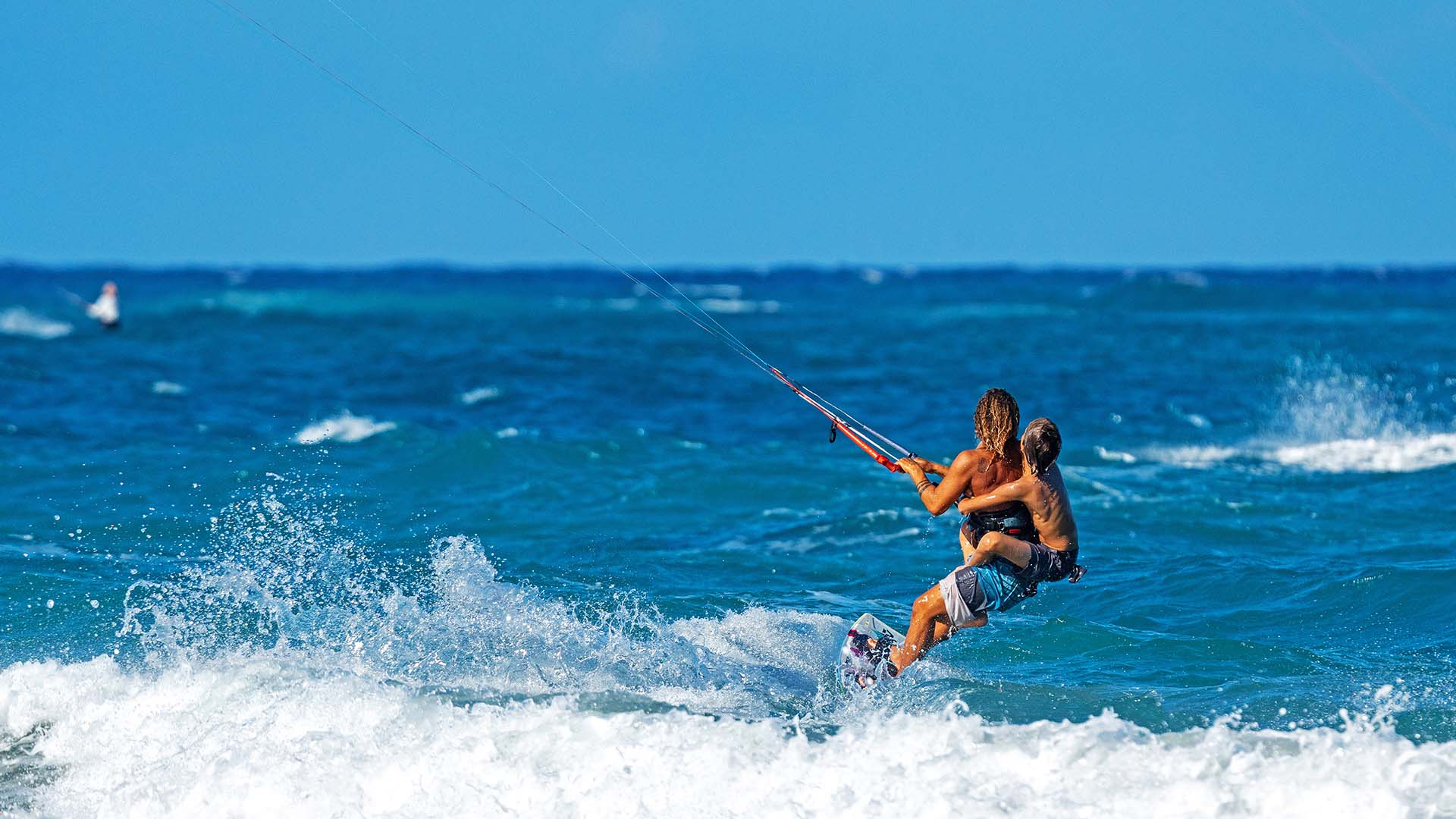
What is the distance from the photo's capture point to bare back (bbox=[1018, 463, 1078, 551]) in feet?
22.8

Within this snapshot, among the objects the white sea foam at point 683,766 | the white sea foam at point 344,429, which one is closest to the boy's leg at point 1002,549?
the white sea foam at point 683,766

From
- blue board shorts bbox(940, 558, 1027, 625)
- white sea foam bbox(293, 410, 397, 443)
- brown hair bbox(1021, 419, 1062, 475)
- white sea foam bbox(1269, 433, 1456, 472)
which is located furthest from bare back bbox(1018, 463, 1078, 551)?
white sea foam bbox(293, 410, 397, 443)

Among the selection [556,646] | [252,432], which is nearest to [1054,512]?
[556,646]

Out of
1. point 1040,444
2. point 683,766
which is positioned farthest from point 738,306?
point 683,766

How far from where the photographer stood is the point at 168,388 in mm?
20359

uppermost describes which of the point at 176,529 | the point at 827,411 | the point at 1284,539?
the point at 827,411

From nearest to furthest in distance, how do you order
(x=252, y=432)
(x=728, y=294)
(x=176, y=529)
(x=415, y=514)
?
1. (x=176, y=529)
2. (x=415, y=514)
3. (x=252, y=432)
4. (x=728, y=294)

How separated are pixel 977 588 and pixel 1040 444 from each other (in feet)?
2.59

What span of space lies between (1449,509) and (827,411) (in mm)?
7259

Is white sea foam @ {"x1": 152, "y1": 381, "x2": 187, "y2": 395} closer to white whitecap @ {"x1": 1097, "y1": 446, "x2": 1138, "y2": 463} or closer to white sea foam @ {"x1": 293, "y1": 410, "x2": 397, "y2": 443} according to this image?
white sea foam @ {"x1": 293, "y1": 410, "x2": 397, "y2": 443}

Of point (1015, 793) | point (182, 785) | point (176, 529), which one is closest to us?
point (1015, 793)

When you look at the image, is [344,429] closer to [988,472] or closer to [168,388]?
[168,388]

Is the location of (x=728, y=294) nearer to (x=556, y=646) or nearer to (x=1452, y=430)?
(x=1452, y=430)

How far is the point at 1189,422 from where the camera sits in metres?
17.9
